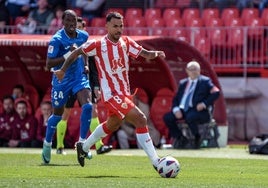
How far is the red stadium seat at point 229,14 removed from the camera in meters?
26.5

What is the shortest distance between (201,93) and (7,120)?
13.5 feet

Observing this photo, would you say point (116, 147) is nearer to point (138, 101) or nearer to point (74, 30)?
point (138, 101)

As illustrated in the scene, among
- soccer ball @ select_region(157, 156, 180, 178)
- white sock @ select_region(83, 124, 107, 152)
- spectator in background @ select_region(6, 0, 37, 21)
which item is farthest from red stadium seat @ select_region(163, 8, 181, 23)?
soccer ball @ select_region(157, 156, 180, 178)

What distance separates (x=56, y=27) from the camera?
88.6ft

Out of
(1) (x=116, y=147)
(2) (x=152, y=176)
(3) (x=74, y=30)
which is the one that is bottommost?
(1) (x=116, y=147)

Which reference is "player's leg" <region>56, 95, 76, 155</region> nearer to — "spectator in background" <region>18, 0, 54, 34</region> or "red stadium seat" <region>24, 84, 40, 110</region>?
"red stadium seat" <region>24, 84, 40, 110</region>

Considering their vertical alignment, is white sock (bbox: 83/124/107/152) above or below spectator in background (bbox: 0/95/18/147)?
above

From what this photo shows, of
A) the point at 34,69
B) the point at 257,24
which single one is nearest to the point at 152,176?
the point at 34,69

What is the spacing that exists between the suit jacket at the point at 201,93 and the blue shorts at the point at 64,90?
17.2 ft

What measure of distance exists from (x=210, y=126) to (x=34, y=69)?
4182mm

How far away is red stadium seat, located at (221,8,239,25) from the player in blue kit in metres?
10.2

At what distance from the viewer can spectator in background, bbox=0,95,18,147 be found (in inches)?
885

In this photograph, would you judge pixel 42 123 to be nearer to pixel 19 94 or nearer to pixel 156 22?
pixel 19 94

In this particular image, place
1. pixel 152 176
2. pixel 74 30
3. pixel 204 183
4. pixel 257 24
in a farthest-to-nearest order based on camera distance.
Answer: pixel 257 24, pixel 74 30, pixel 152 176, pixel 204 183
